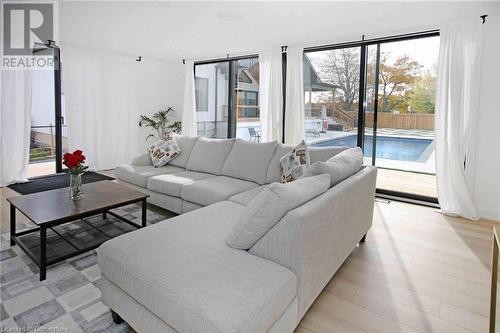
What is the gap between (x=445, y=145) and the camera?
384cm

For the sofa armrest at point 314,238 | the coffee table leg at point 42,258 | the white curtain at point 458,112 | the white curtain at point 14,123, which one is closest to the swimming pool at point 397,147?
the white curtain at point 458,112

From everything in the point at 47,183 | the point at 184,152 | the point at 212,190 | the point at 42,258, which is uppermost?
the point at 184,152

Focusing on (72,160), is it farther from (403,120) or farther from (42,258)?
(403,120)

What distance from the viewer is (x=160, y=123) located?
6910 mm

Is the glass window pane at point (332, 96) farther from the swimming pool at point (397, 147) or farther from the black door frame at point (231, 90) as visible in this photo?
the black door frame at point (231, 90)

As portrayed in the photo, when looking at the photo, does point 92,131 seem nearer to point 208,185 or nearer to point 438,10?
point 208,185

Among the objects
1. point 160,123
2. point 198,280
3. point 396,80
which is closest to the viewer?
point 198,280

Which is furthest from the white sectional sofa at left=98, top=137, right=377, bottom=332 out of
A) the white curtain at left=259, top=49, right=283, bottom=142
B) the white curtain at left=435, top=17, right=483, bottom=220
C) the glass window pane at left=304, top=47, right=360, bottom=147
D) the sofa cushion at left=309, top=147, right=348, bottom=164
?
the white curtain at left=259, top=49, right=283, bottom=142

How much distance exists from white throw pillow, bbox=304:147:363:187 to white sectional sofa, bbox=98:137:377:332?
62 mm

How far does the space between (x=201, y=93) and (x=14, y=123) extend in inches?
139

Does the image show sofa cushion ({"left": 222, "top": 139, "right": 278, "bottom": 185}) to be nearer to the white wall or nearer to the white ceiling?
the white ceiling

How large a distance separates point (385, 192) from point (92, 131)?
205 inches

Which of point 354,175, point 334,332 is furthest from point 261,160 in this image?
point 334,332
